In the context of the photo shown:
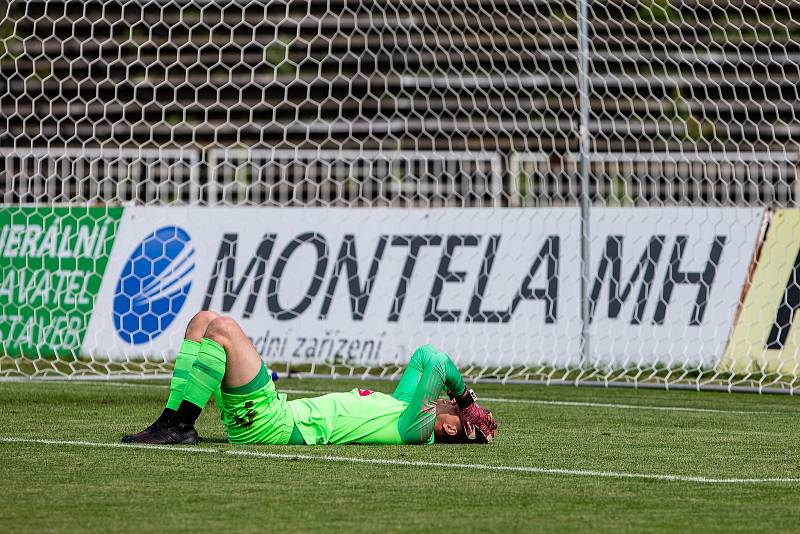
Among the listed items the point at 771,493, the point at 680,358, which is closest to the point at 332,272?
the point at 680,358

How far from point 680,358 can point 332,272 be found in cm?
304

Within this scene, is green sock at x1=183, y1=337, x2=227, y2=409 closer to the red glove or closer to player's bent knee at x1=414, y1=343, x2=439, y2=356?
player's bent knee at x1=414, y1=343, x2=439, y2=356

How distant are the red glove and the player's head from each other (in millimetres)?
52

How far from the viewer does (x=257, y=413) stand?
681cm

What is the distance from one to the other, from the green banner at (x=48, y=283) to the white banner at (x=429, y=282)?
0.47 ft

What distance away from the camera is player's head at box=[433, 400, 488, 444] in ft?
23.6

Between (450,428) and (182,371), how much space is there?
1.41 metres

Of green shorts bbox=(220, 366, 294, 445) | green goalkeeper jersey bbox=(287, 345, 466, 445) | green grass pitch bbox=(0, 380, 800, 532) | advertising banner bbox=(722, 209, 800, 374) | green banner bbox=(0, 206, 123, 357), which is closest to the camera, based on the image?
green grass pitch bbox=(0, 380, 800, 532)

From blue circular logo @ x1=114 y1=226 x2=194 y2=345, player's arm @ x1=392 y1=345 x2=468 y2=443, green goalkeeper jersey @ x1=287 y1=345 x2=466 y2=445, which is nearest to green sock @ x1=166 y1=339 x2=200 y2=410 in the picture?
green goalkeeper jersey @ x1=287 y1=345 x2=466 y2=445

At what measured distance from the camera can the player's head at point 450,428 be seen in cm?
719

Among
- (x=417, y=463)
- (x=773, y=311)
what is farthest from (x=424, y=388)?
(x=773, y=311)

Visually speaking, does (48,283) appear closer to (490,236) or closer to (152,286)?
(152,286)

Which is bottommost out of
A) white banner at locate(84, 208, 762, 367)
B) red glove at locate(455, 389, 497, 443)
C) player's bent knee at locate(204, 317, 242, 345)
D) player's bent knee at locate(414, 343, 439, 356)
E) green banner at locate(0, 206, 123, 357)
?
green banner at locate(0, 206, 123, 357)

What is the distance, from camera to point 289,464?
6.23 metres
